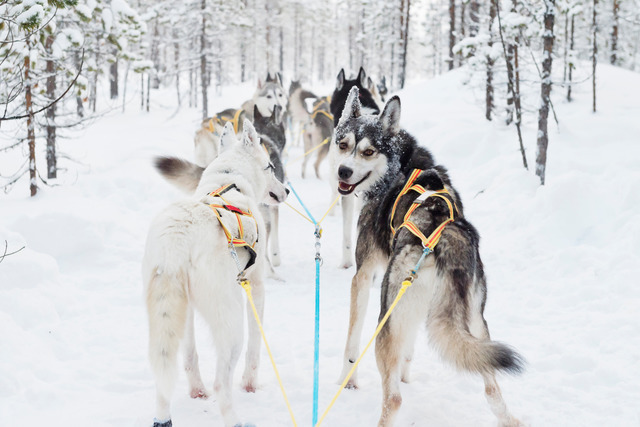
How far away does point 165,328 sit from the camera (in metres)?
2.18

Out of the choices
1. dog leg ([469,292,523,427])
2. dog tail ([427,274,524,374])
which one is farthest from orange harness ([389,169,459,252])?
dog leg ([469,292,523,427])

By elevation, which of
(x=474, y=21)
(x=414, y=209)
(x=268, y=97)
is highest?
(x=474, y=21)

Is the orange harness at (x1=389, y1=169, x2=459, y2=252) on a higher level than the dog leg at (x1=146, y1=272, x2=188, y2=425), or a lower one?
higher

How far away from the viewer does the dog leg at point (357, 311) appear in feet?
11.0

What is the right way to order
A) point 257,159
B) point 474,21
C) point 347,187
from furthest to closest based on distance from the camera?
point 474,21 < point 257,159 < point 347,187

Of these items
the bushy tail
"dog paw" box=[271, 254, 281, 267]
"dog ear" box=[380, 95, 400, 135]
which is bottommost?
"dog paw" box=[271, 254, 281, 267]

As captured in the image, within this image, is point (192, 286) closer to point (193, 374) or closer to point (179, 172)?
point (193, 374)

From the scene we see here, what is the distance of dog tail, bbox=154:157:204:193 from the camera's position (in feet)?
14.4

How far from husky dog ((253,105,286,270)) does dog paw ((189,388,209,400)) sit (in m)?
2.53

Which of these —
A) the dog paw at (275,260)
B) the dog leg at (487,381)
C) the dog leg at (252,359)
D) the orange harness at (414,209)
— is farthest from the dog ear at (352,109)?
the dog paw at (275,260)

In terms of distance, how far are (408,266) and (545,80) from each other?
18.2 feet

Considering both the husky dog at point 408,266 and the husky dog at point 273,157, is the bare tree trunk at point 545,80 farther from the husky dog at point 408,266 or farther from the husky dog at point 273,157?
the husky dog at point 408,266

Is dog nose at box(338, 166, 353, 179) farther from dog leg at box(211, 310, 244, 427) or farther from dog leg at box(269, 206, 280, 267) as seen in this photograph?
Answer: dog leg at box(269, 206, 280, 267)

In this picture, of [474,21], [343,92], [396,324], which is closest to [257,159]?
[396,324]
